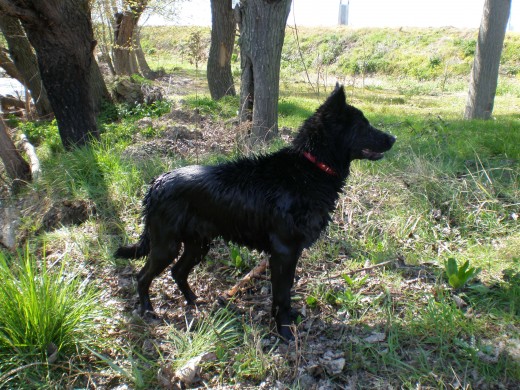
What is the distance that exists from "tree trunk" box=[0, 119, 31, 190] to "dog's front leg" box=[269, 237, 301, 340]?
5.18 metres

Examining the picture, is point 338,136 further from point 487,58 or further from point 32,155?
point 487,58

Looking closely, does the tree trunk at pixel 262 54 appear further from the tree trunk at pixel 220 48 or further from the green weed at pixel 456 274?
the tree trunk at pixel 220 48

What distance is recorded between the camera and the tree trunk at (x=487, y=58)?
8.65 metres

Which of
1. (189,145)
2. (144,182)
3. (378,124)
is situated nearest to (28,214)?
(144,182)

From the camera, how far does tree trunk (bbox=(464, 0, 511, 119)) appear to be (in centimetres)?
865

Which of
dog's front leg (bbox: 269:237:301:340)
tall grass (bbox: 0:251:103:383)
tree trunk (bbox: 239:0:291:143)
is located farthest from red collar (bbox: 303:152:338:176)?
tree trunk (bbox: 239:0:291:143)

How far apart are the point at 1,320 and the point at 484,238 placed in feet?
14.3

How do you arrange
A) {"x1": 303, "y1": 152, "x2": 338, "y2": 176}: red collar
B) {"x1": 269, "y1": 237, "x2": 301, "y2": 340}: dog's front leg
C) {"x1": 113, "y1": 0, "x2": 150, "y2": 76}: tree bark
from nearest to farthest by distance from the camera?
{"x1": 269, "y1": 237, "x2": 301, "y2": 340}: dog's front leg < {"x1": 303, "y1": 152, "x2": 338, "y2": 176}: red collar < {"x1": 113, "y1": 0, "x2": 150, "y2": 76}: tree bark

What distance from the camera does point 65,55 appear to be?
6773mm

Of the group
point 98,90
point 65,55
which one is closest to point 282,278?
point 65,55

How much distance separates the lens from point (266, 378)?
280cm

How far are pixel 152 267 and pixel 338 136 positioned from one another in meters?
1.85

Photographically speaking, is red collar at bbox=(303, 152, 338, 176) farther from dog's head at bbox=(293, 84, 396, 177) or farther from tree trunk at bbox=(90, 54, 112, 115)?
tree trunk at bbox=(90, 54, 112, 115)

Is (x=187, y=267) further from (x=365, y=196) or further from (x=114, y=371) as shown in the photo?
(x=365, y=196)
